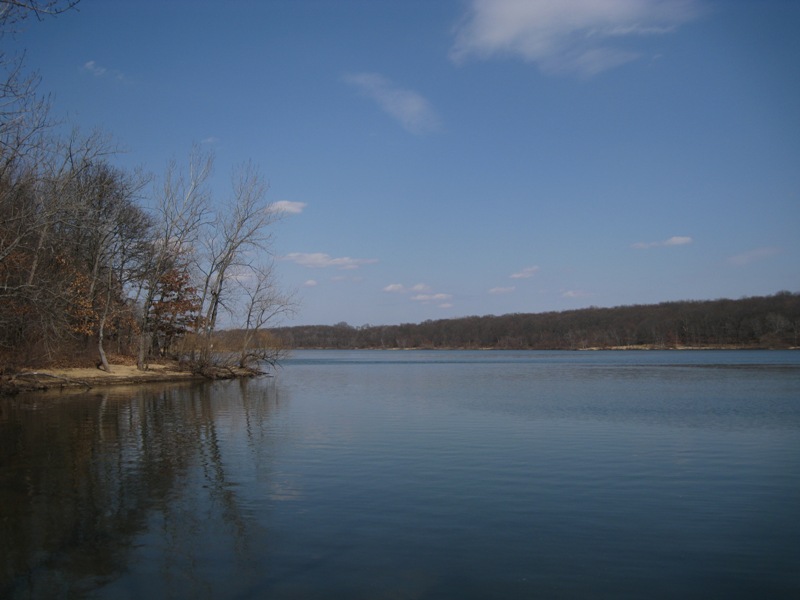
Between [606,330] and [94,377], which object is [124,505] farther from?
[606,330]

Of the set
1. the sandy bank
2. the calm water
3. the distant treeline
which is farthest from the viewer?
the distant treeline

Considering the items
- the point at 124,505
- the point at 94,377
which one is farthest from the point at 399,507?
the point at 94,377

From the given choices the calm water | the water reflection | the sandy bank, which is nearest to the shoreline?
the sandy bank

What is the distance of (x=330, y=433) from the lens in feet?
53.7

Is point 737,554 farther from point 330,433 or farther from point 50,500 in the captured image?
point 330,433

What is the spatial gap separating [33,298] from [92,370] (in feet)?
60.6

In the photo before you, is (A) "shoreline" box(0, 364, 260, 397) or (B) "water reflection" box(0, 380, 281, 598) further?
(A) "shoreline" box(0, 364, 260, 397)

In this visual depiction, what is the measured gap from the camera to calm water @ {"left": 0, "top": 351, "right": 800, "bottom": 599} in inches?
251

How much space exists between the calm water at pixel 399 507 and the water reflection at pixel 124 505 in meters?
0.04

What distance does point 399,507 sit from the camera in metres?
9.16

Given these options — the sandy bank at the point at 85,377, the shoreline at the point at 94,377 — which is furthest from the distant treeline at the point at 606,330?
the sandy bank at the point at 85,377

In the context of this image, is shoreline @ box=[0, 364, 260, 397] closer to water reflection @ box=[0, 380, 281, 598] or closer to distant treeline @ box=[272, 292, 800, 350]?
water reflection @ box=[0, 380, 281, 598]

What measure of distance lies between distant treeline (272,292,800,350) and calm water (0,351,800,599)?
241 feet

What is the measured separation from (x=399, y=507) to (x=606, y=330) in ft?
478
